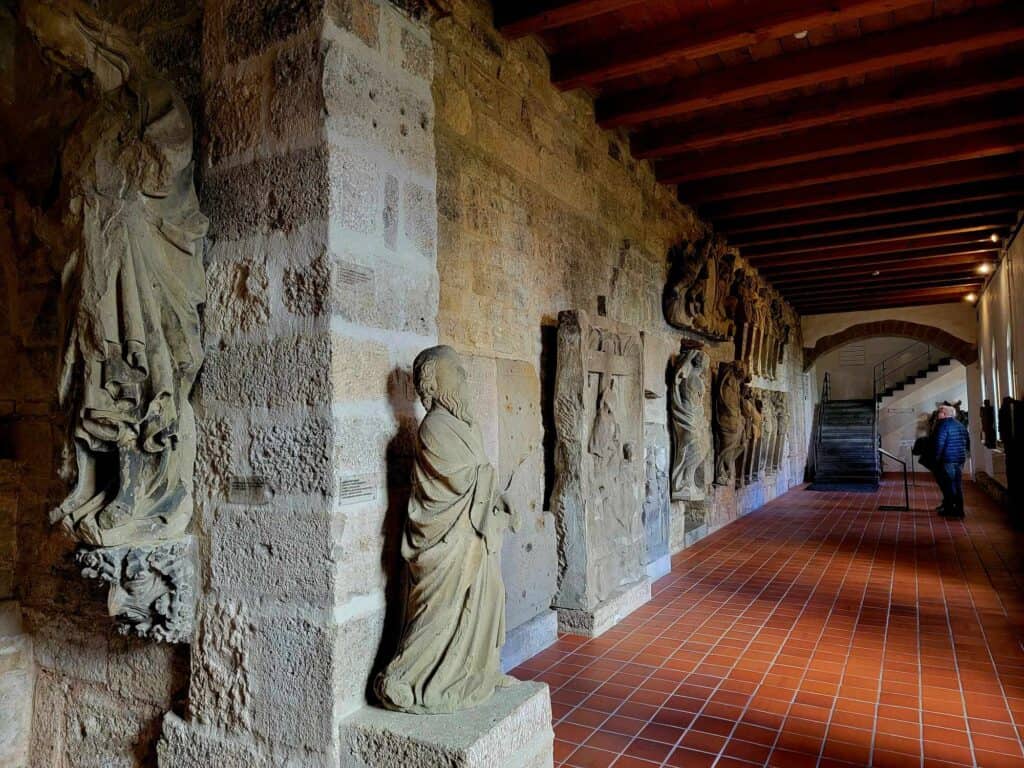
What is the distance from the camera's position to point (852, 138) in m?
4.65

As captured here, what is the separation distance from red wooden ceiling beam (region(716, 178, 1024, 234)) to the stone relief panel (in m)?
3.22

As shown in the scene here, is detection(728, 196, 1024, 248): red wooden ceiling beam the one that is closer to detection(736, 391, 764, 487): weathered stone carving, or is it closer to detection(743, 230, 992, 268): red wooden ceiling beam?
detection(743, 230, 992, 268): red wooden ceiling beam

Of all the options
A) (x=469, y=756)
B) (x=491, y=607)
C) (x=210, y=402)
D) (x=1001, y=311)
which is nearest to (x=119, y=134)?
(x=210, y=402)

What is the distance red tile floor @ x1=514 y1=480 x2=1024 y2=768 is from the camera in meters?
2.36

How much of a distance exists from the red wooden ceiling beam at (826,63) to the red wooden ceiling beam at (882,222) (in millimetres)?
3003

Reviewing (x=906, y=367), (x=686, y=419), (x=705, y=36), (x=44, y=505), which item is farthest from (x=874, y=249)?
(x=906, y=367)

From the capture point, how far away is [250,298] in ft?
7.08

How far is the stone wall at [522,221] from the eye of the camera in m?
2.92

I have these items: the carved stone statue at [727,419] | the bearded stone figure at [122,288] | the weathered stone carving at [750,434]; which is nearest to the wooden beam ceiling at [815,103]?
the carved stone statue at [727,419]

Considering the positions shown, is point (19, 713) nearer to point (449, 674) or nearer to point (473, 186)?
point (449, 674)

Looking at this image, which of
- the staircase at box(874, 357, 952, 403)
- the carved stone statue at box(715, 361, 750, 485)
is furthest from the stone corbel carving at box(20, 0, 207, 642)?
the staircase at box(874, 357, 952, 403)

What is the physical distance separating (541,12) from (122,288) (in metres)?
2.18

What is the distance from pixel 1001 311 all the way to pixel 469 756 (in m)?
8.97

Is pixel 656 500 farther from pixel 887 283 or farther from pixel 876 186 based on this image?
pixel 887 283
